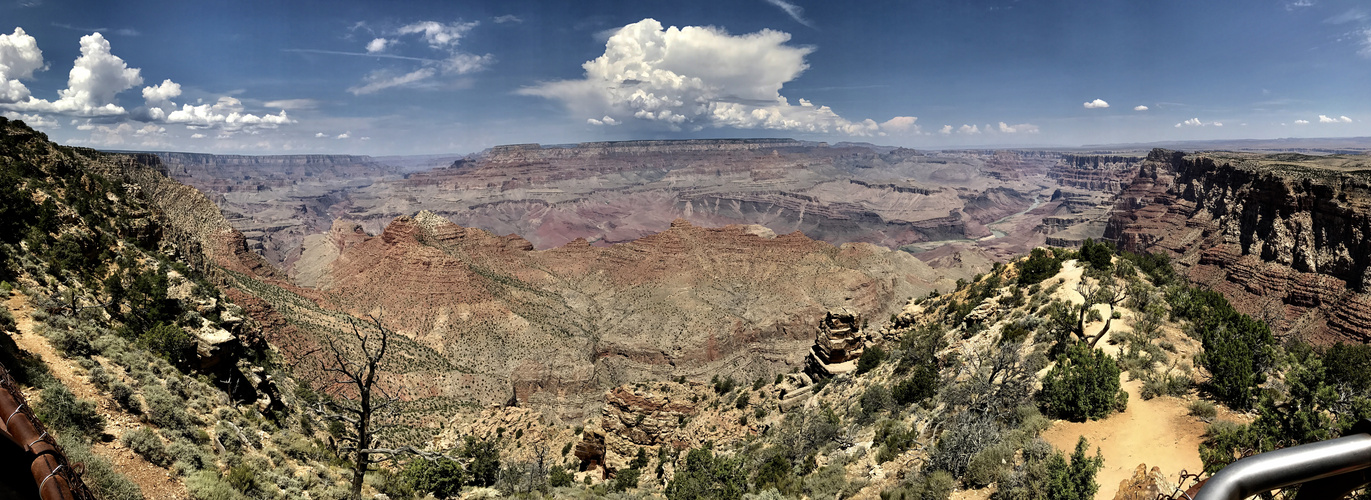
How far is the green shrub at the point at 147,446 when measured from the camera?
438 inches

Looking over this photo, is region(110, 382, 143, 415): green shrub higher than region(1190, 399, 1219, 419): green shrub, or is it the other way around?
region(110, 382, 143, 415): green shrub

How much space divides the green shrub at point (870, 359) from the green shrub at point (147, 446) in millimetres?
30283

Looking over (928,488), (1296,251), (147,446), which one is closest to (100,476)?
(147,446)

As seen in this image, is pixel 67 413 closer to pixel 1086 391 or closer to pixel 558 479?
pixel 558 479

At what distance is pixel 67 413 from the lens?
10477 mm

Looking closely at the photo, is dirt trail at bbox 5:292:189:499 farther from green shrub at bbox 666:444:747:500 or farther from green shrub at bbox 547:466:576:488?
green shrub at bbox 547:466:576:488

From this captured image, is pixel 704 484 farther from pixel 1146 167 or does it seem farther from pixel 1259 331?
pixel 1146 167

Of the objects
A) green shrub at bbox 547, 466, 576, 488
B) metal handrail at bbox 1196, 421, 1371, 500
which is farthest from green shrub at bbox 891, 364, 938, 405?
metal handrail at bbox 1196, 421, 1371, 500

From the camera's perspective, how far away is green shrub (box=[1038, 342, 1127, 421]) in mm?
14281

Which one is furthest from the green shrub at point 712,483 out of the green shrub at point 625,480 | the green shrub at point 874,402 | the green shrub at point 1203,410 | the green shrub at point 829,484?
the green shrub at point 1203,410

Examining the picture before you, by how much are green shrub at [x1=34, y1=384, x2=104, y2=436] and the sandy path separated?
20.8 metres

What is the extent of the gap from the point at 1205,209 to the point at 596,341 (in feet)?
336

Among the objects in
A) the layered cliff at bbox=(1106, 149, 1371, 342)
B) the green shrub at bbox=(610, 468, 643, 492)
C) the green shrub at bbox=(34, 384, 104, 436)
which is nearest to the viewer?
the green shrub at bbox=(34, 384, 104, 436)

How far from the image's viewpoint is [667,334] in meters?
67.3
